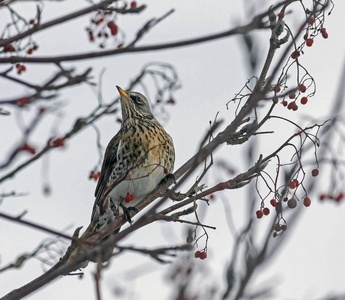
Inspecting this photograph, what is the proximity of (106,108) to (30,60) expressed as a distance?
1.76 m

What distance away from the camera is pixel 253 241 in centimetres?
232

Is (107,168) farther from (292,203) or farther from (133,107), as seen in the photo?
(292,203)

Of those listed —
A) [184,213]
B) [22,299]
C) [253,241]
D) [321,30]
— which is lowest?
[253,241]

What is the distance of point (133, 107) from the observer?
8766 millimetres

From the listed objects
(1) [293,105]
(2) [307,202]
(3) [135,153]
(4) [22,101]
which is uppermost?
(3) [135,153]

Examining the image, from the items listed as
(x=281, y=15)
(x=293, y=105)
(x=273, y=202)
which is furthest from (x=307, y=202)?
(x=281, y=15)

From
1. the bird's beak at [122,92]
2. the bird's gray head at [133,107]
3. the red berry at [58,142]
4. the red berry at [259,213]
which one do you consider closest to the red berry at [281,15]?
the red berry at [259,213]

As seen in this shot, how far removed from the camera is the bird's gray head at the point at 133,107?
8.70m

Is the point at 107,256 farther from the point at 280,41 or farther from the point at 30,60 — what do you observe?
the point at 280,41

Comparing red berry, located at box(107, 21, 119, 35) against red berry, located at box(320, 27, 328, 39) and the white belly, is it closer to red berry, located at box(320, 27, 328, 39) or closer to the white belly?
red berry, located at box(320, 27, 328, 39)

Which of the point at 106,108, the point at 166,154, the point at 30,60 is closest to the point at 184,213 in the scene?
the point at 106,108

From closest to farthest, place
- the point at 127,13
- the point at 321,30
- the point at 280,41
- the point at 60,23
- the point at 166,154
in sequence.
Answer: the point at 60,23 < the point at 127,13 < the point at 280,41 < the point at 321,30 < the point at 166,154

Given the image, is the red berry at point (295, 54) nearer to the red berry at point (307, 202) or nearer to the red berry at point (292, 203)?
the red berry at point (307, 202)

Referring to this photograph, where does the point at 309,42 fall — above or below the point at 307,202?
above
